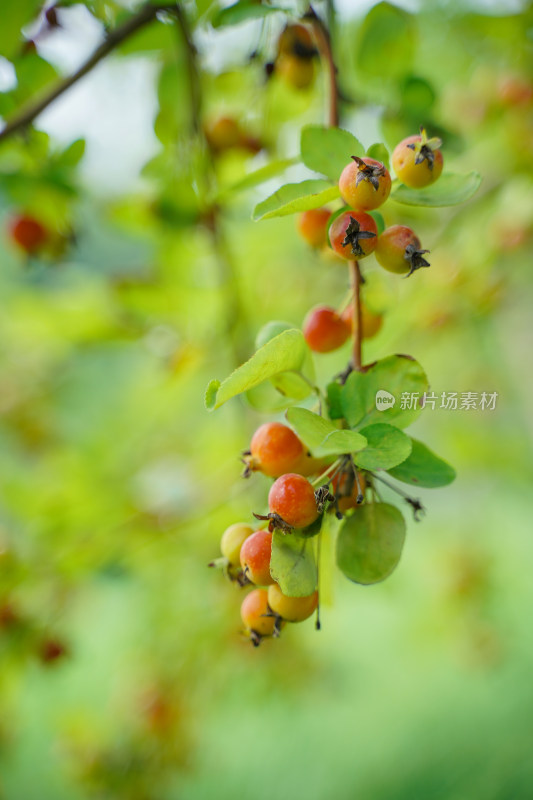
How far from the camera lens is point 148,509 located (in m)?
1.08

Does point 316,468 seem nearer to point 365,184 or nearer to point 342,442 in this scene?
point 342,442

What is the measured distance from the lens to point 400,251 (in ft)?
1.21

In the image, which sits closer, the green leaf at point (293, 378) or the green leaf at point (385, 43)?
the green leaf at point (293, 378)

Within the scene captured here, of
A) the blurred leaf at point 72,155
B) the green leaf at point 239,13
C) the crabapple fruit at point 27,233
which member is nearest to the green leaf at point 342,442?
the green leaf at point 239,13

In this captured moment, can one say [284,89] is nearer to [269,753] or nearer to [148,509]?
[148,509]

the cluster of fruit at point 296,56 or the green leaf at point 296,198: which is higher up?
the cluster of fruit at point 296,56

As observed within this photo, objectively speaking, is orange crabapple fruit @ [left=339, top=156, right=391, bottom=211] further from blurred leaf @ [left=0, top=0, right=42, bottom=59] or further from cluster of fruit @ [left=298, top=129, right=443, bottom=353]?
blurred leaf @ [left=0, top=0, right=42, bottom=59]

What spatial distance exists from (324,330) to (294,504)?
0.16m

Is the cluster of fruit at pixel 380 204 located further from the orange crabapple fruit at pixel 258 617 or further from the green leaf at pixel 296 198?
the orange crabapple fruit at pixel 258 617

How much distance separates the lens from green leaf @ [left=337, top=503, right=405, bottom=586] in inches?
14.1

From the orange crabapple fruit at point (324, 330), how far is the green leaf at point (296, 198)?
9 cm

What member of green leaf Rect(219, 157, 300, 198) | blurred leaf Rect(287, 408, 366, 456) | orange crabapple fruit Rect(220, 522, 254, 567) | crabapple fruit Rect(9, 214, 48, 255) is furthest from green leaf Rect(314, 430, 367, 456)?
crabapple fruit Rect(9, 214, 48, 255)

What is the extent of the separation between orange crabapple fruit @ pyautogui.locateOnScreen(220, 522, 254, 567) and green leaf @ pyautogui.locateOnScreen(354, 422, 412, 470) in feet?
0.31

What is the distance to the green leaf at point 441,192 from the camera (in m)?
0.38
